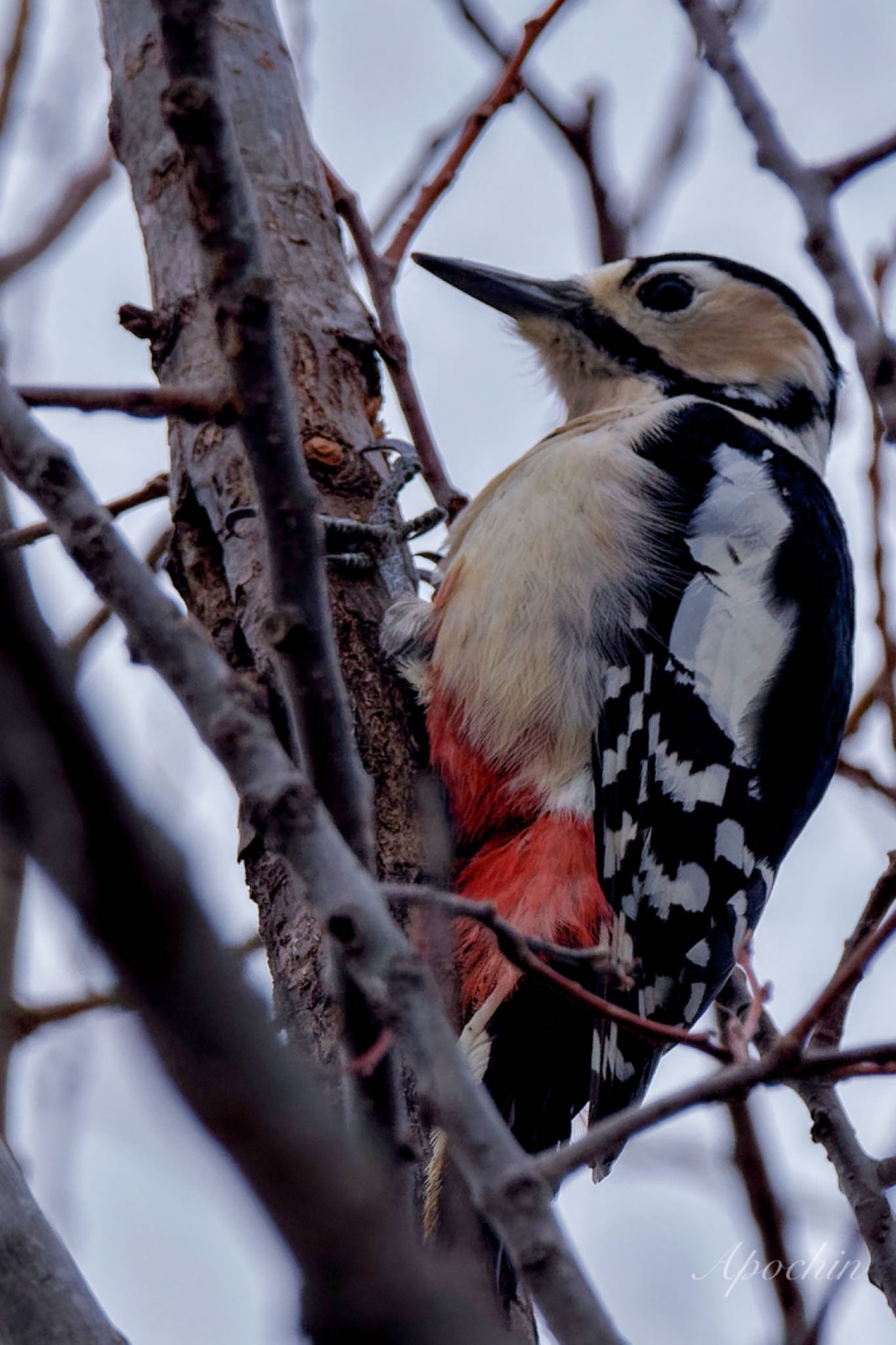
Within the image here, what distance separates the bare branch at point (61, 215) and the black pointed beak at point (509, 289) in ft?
3.70

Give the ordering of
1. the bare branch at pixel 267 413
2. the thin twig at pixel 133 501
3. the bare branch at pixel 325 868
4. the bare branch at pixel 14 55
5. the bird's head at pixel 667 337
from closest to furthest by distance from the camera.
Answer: the bare branch at pixel 325 868
the bare branch at pixel 267 413
the thin twig at pixel 133 501
the bare branch at pixel 14 55
the bird's head at pixel 667 337

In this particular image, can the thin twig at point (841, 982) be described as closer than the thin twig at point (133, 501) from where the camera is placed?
Yes

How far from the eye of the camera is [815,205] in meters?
1.42

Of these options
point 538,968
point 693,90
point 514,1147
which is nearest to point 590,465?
point 693,90

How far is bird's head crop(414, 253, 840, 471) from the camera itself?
369 centimetres

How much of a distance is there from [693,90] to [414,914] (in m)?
2.08

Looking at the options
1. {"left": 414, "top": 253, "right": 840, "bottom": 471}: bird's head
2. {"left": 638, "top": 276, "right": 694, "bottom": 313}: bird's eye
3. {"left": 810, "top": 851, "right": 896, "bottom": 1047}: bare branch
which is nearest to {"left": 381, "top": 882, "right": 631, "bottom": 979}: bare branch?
{"left": 810, "top": 851, "right": 896, "bottom": 1047}: bare branch

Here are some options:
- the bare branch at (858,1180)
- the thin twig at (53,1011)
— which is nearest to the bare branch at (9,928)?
the thin twig at (53,1011)

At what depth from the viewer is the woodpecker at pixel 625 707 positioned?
2598mm

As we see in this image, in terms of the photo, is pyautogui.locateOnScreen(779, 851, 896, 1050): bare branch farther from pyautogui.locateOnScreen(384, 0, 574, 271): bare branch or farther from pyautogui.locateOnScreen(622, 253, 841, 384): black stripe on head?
pyautogui.locateOnScreen(622, 253, 841, 384): black stripe on head

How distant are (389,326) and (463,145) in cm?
39

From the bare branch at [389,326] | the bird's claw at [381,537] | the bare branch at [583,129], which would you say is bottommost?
the bird's claw at [381,537]

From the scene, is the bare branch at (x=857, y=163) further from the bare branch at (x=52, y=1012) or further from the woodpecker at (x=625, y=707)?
the bare branch at (x=52, y=1012)

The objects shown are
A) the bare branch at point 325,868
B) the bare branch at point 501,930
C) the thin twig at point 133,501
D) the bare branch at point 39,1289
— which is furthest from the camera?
the thin twig at point 133,501
